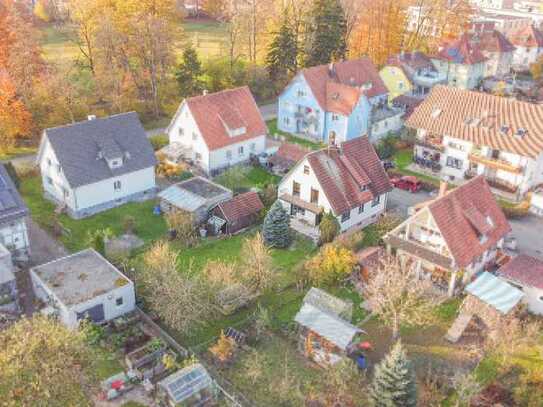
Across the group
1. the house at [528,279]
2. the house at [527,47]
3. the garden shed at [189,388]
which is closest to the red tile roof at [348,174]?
the house at [528,279]

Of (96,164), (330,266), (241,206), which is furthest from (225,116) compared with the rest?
(330,266)

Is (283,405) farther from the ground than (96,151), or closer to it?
closer to it

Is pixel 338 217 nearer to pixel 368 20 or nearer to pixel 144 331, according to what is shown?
pixel 144 331

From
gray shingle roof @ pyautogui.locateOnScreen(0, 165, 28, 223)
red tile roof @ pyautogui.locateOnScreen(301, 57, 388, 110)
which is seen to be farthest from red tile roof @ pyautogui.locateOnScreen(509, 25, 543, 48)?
gray shingle roof @ pyautogui.locateOnScreen(0, 165, 28, 223)

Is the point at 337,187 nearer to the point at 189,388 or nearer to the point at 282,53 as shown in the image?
the point at 189,388

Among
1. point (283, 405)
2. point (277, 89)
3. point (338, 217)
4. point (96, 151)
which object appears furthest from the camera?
point (277, 89)

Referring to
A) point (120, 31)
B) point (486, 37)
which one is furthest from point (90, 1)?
point (486, 37)
